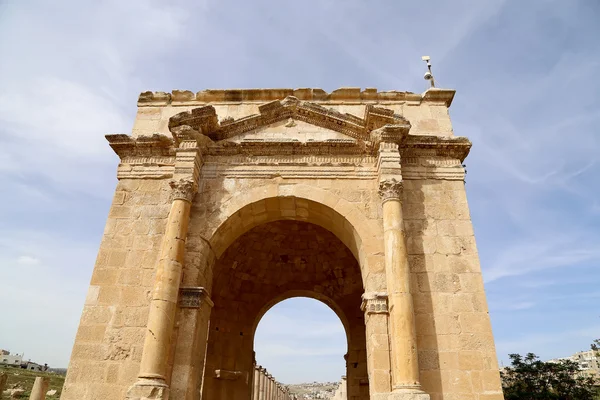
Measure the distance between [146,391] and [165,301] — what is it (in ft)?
4.39

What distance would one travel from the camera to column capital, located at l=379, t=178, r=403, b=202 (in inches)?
294

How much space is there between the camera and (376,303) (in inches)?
274

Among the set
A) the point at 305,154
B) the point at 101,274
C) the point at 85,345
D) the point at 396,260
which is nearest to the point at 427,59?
the point at 305,154

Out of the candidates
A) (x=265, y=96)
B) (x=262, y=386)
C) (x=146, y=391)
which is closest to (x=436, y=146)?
(x=265, y=96)

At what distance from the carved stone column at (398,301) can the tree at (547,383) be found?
657 inches

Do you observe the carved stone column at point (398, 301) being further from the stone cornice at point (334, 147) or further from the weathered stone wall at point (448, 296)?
the stone cornice at point (334, 147)

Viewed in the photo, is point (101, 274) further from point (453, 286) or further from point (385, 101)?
point (385, 101)

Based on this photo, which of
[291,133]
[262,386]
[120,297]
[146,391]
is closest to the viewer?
[146,391]

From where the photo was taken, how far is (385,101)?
31.1 ft

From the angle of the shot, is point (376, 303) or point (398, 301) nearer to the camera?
point (398, 301)

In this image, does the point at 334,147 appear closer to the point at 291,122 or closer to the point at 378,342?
the point at 291,122

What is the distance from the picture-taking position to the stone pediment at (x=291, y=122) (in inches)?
323

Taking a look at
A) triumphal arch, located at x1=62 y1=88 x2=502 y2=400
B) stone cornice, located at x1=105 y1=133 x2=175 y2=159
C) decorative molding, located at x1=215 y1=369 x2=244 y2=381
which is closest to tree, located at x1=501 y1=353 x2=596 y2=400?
decorative molding, located at x1=215 y1=369 x2=244 y2=381

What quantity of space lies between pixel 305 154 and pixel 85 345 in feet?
17.2
